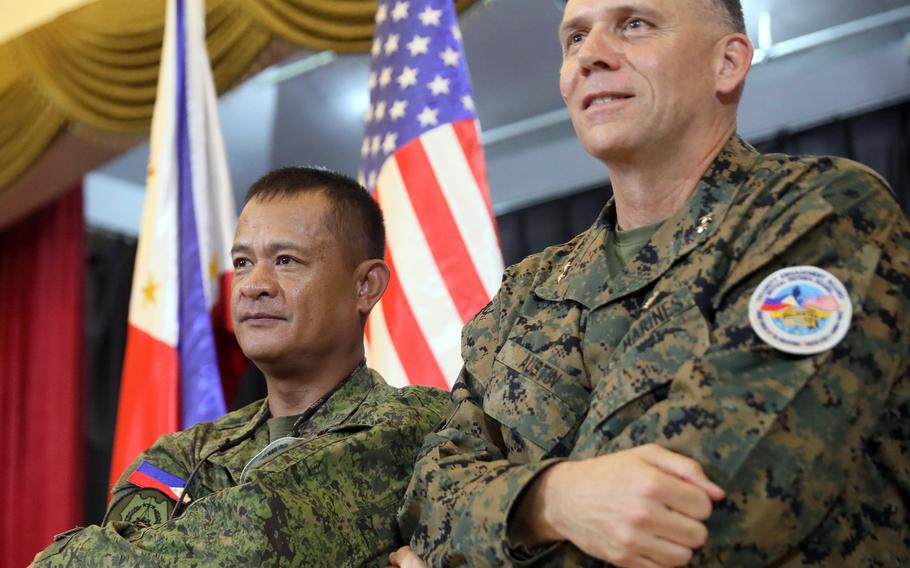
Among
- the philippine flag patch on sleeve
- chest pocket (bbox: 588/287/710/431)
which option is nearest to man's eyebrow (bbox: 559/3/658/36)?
chest pocket (bbox: 588/287/710/431)

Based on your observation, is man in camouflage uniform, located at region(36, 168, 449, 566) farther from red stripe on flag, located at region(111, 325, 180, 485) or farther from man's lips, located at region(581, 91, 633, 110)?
red stripe on flag, located at region(111, 325, 180, 485)

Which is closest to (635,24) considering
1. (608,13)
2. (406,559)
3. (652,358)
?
(608,13)

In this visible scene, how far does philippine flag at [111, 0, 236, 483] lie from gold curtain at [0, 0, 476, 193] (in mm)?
310

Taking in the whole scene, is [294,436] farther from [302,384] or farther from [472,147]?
[472,147]

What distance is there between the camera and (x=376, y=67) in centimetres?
326

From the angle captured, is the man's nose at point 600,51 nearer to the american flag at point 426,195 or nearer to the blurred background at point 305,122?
the american flag at point 426,195

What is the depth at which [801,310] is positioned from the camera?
1281 mm

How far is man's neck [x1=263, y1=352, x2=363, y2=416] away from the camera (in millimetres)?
2053

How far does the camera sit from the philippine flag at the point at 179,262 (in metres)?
3.28

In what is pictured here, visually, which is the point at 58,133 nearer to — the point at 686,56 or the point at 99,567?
the point at 99,567

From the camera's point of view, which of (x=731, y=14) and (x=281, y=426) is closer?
(x=731, y=14)

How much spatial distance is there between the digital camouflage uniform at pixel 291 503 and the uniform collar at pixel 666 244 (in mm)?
400

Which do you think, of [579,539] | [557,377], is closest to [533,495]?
[579,539]

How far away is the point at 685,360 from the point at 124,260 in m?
6.43
